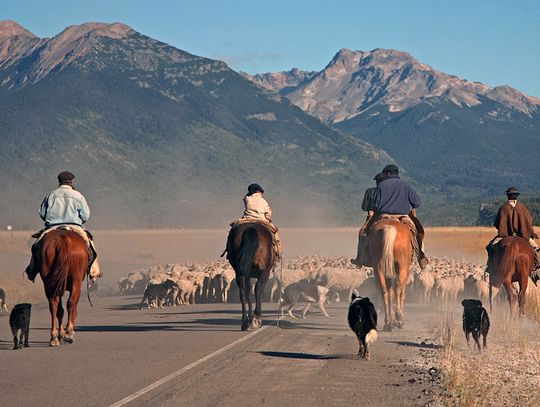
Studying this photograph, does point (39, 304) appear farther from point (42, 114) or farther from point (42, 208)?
point (42, 114)

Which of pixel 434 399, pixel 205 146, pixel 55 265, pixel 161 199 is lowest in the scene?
pixel 434 399

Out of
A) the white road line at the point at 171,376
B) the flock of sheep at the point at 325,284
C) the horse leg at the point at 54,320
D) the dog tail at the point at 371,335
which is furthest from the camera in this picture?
the flock of sheep at the point at 325,284

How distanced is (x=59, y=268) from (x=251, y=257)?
3641 millimetres

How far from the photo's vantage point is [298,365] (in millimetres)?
12945

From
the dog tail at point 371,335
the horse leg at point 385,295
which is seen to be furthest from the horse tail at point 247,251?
the dog tail at point 371,335

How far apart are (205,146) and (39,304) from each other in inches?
6686

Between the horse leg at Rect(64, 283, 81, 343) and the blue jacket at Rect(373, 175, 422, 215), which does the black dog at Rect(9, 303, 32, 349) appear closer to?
the horse leg at Rect(64, 283, 81, 343)

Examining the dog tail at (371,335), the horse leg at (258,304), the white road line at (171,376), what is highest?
the horse leg at (258,304)

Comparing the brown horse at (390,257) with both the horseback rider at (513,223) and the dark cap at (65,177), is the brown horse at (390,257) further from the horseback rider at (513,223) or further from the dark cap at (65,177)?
the dark cap at (65,177)

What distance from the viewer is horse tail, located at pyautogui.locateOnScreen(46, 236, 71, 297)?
51.2 feet

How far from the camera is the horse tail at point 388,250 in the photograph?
17.4 m

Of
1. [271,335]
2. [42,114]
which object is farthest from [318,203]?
[271,335]

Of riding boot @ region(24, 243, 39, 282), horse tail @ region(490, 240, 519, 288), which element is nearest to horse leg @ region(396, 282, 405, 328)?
horse tail @ region(490, 240, 519, 288)

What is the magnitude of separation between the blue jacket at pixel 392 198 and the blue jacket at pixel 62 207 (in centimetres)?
468
